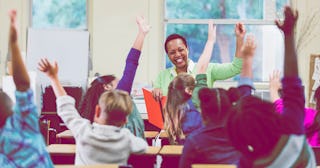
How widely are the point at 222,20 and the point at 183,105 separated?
4.77m

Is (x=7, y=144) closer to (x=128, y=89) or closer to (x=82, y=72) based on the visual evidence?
(x=128, y=89)

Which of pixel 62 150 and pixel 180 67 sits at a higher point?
pixel 180 67

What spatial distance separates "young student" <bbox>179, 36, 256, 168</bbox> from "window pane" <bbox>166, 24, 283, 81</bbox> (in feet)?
17.0

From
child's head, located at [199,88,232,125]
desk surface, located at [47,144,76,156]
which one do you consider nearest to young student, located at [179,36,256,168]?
child's head, located at [199,88,232,125]

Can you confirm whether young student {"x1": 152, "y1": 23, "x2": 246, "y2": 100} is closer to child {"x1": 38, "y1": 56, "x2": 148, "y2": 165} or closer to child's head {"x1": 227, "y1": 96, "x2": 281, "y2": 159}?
child {"x1": 38, "y1": 56, "x2": 148, "y2": 165}

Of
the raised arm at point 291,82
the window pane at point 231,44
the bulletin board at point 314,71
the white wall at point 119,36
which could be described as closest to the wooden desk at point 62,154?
the raised arm at point 291,82

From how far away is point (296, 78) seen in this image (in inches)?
54.3

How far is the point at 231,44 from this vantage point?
23.2 feet

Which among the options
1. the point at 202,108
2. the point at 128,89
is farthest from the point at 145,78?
the point at 202,108

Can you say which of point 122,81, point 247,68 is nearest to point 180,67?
point 122,81

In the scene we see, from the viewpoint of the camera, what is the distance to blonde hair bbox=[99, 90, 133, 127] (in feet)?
5.87

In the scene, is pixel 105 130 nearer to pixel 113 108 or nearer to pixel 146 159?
pixel 113 108

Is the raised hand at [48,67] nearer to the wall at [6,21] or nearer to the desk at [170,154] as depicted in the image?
the desk at [170,154]

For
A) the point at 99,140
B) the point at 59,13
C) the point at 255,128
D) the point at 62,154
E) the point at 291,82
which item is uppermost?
the point at 59,13
